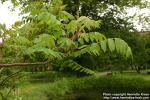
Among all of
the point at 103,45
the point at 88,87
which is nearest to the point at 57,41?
the point at 103,45

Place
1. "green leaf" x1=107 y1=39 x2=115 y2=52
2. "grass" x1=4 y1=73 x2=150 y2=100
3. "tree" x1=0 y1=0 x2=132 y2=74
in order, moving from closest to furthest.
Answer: "tree" x1=0 y1=0 x2=132 y2=74 < "green leaf" x1=107 y1=39 x2=115 y2=52 < "grass" x1=4 y1=73 x2=150 y2=100

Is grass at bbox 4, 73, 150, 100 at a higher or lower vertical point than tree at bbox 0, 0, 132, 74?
lower

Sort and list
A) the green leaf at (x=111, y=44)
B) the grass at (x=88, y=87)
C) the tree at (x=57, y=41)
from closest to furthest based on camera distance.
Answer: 1. the tree at (x=57, y=41)
2. the green leaf at (x=111, y=44)
3. the grass at (x=88, y=87)

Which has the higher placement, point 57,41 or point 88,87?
point 57,41

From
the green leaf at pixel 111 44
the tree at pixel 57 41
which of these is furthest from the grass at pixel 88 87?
the green leaf at pixel 111 44

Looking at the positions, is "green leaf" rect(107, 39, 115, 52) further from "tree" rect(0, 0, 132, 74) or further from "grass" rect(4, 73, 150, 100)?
"grass" rect(4, 73, 150, 100)

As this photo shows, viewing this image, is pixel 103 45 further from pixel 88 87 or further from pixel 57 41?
pixel 88 87

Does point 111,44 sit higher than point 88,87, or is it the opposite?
point 111,44

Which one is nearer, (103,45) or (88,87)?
(103,45)

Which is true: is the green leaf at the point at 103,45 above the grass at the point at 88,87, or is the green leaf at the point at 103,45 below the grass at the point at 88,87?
above

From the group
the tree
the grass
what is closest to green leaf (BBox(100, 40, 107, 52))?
the tree

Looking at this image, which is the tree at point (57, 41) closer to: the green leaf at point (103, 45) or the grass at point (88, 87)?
the green leaf at point (103, 45)

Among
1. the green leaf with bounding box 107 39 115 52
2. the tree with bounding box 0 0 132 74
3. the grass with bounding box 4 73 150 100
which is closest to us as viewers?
the tree with bounding box 0 0 132 74

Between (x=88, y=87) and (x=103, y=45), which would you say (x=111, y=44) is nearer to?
(x=103, y=45)
